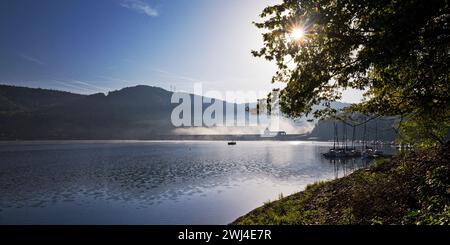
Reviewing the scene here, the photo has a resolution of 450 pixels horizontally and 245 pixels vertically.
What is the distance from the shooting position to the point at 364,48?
33.8 feet

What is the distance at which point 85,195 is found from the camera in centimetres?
4903

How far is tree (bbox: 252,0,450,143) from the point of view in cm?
863

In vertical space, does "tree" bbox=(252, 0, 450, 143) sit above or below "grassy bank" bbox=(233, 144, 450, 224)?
above

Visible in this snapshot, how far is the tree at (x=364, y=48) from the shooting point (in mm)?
8633

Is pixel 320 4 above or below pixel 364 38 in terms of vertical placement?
above

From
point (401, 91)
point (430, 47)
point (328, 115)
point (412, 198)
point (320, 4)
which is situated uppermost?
point (320, 4)

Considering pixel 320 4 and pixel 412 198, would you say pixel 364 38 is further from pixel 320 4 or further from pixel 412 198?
pixel 412 198

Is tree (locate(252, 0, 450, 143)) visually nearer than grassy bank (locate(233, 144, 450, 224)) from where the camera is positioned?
Yes

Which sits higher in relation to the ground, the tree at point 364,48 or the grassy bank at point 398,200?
the tree at point 364,48

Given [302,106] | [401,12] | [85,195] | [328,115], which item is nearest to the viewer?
[401,12]

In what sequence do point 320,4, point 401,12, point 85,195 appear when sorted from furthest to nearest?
point 85,195 < point 320,4 < point 401,12

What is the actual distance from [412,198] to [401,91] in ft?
15.0

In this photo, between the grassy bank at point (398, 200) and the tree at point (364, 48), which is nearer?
the tree at point (364, 48)
